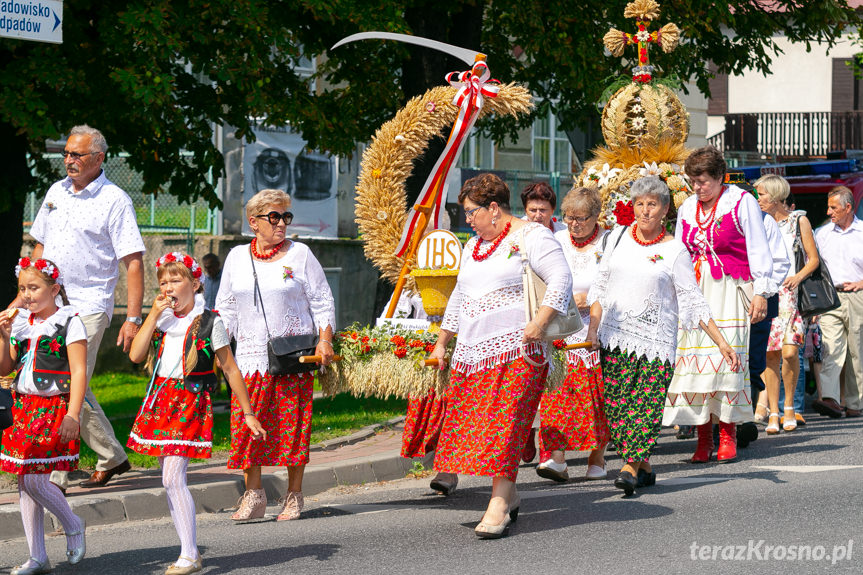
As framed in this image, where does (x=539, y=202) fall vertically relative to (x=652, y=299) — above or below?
above

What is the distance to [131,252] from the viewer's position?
26.0 ft

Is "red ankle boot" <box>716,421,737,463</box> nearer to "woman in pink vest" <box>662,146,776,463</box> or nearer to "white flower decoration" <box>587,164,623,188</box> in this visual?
"woman in pink vest" <box>662,146,776,463</box>

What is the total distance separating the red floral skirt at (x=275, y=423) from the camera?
7297 millimetres

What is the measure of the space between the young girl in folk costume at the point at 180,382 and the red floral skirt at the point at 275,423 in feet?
3.43

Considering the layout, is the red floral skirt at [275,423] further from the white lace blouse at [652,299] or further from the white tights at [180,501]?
the white lace blouse at [652,299]

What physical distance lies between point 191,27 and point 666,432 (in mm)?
5628

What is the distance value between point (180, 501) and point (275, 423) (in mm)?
1453

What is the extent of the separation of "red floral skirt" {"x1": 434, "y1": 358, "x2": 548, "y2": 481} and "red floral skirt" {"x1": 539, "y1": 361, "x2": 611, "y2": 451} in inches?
55.6

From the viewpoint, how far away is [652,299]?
8.11 meters

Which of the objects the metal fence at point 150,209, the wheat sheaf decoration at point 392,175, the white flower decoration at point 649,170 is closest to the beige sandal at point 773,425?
the white flower decoration at point 649,170

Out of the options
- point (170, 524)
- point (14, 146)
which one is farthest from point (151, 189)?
point (170, 524)

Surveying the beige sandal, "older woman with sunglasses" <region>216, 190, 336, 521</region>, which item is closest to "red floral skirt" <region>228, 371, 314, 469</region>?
"older woman with sunglasses" <region>216, 190, 336, 521</region>

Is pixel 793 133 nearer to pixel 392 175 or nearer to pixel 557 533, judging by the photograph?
pixel 392 175

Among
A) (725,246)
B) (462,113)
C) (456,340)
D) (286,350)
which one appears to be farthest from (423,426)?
(725,246)
